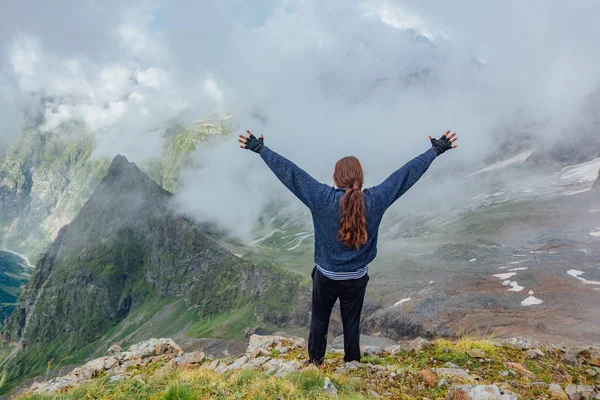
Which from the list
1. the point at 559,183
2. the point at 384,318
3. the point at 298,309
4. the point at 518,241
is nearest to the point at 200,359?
the point at 384,318

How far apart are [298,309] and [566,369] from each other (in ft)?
396

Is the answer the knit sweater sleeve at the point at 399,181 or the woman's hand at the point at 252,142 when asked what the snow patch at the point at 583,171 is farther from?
the woman's hand at the point at 252,142

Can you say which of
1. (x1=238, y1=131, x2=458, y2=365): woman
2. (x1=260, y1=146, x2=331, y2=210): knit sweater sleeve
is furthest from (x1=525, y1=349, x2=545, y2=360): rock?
(x1=260, y1=146, x2=331, y2=210): knit sweater sleeve

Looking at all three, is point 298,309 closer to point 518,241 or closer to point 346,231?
point 518,241

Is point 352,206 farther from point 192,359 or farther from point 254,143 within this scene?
point 192,359

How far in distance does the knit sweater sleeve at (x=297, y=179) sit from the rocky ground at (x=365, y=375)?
3723mm

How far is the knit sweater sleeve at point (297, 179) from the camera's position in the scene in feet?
28.4

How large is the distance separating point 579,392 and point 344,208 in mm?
6988

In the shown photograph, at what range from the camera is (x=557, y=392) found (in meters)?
8.93

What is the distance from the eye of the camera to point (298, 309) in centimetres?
12781

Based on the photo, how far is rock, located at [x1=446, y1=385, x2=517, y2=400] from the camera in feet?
25.4

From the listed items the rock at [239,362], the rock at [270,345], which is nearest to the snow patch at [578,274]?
the rock at [270,345]

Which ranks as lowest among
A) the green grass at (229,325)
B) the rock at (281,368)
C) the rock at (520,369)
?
the green grass at (229,325)

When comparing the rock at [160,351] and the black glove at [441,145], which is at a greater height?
the black glove at [441,145]
